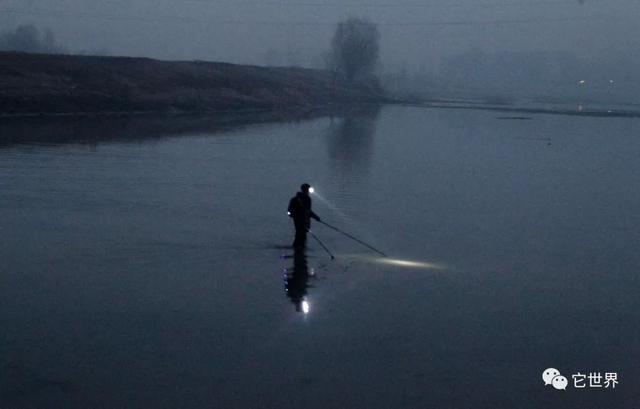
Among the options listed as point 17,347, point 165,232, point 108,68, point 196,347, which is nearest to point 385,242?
point 165,232

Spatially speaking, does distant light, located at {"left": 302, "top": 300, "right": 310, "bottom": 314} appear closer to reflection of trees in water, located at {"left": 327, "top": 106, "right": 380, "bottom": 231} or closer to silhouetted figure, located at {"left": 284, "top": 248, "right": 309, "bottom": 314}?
silhouetted figure, located at {"left": 284, "top": 248, "right": 309, "bottom": 314}

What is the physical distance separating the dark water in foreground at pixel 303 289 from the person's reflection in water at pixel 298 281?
0.07m

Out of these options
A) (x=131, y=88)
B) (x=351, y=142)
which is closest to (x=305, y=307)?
(x=351, y=142)

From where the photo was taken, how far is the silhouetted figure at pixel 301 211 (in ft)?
53.1

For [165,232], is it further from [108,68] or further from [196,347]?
[108,68]

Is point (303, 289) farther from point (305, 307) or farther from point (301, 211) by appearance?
point (301, 211)

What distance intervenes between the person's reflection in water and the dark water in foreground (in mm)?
65

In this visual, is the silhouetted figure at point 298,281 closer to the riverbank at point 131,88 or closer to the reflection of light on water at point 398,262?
the reflection of light on water at point 398,262

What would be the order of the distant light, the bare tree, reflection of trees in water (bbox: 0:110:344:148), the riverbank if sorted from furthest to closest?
the bare tree, the riverbank, reflection of trees in water (bbox: 0:110:344:148), the distant light

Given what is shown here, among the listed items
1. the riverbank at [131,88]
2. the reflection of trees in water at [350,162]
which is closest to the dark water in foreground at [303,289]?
the reflection of trees in water at [350,162]

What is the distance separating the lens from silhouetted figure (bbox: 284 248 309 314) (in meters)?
13.0

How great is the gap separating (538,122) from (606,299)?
59456 mm

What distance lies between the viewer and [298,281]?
1438cm

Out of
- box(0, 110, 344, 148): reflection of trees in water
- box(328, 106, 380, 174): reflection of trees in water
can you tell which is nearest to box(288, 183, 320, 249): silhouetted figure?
box(328, 106, 380, 174): reflection of trees in water
